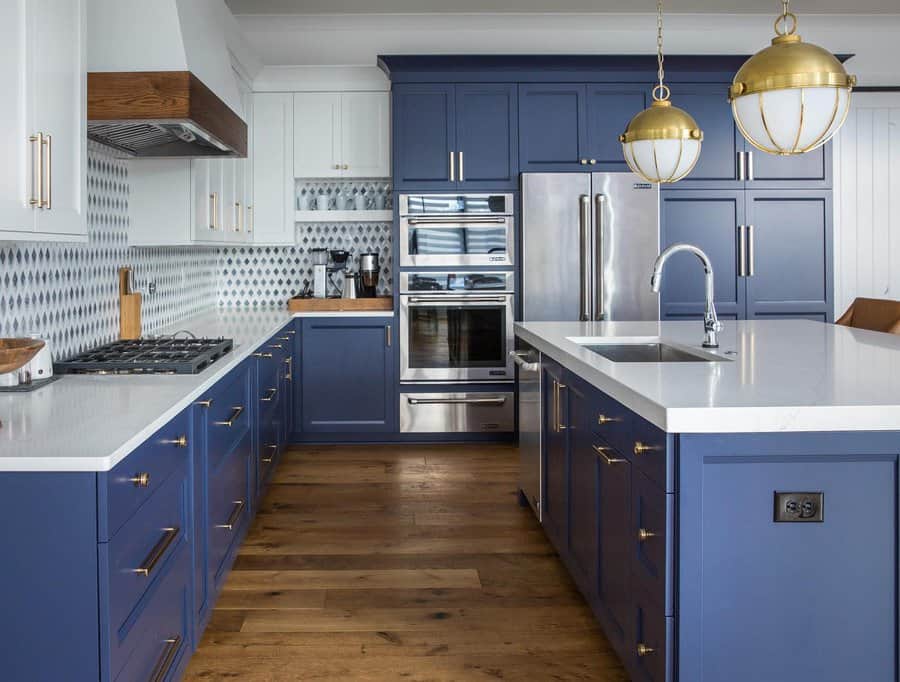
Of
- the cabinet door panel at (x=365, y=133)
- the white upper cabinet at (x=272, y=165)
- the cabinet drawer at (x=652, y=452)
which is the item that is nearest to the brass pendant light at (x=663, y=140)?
the cabinet drawer at (x=652, y=452)

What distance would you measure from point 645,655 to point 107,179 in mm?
2879

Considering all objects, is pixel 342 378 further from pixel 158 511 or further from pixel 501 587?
pixel 158 511

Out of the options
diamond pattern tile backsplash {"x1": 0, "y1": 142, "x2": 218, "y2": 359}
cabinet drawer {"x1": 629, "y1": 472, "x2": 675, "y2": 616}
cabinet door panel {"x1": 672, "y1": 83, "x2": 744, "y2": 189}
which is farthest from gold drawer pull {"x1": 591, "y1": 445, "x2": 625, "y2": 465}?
cabinet door panel {"x1": 672, "y1": 83, "x2": 744, "y2": 189}

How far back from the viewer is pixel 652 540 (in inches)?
79.2

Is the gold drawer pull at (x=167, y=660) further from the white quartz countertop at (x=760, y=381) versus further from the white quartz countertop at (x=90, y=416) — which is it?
the white quartz countertop at (x=760, y=381)

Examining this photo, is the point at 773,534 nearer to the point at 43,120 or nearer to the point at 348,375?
the point at 43,120

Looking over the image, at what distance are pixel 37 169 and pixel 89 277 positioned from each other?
4.51ft

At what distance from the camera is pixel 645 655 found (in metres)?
2.09

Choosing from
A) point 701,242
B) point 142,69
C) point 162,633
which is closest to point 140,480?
point 162,633

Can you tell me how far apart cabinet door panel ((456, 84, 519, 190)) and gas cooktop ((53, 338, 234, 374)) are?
7.97 feet

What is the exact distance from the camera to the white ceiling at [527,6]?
5113 millimetres

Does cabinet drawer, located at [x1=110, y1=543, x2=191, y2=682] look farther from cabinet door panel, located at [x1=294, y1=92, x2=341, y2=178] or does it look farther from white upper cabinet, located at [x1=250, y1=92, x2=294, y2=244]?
cabinet door panel, located at [x1=294, y1=92, x2=341, y2=178]

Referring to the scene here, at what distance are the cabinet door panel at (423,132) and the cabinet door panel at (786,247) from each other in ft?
6.59

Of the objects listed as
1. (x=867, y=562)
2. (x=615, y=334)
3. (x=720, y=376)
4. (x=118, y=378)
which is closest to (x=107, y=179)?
(x=118, y=378)
